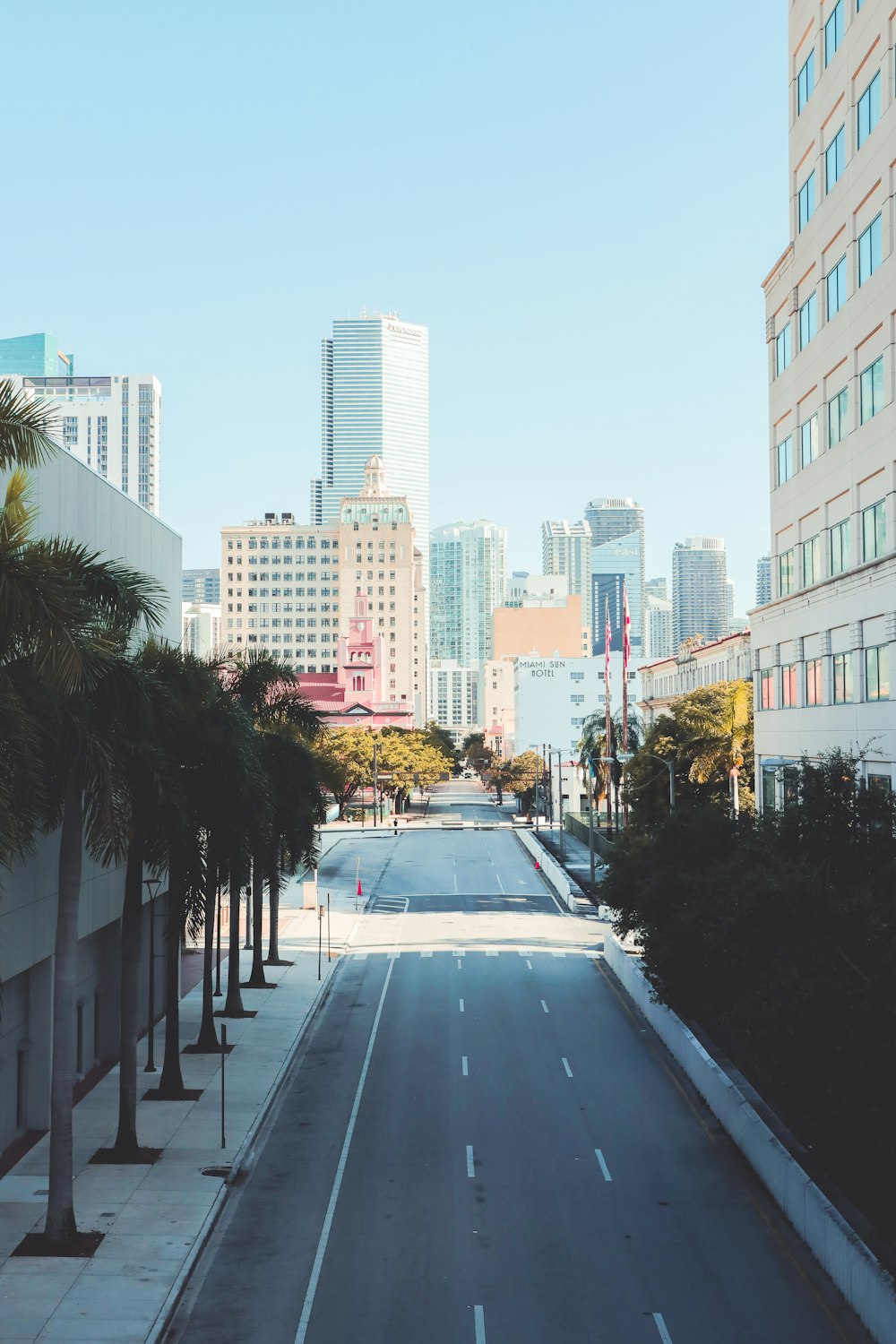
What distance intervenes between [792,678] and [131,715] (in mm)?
31513

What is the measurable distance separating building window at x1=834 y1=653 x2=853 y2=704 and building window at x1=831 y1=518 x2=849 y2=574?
2770mm

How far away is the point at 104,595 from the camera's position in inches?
844

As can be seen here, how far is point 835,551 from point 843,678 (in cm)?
441

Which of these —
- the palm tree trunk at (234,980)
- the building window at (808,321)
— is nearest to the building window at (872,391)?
the building window at (808,321)

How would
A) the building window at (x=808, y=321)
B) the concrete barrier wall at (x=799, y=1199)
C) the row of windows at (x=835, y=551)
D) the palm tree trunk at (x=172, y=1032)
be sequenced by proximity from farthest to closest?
the building window at (x=808, y=321) → the row of windows at (x=835, y=551) → the palm tree trunk at (x=172, y=1032) → the concrete barrier wall at (x=799, y=1199)

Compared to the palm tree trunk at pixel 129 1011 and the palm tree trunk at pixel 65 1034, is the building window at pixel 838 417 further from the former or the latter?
the palm tree trunk at pixel 65 1034

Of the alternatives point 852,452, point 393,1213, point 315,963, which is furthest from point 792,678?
point 393,1213

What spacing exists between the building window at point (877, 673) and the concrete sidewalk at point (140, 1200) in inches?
738

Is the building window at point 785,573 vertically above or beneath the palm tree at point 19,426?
above

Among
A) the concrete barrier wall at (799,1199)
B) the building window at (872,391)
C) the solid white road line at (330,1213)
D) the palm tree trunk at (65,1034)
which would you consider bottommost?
the solid white road line at (330,1213)

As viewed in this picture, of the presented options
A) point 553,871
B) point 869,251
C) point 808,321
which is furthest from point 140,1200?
point 553,871

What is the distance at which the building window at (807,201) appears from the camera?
1766 inches

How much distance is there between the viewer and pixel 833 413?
42.4m

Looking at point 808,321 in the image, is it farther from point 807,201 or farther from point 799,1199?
point 799,1199
